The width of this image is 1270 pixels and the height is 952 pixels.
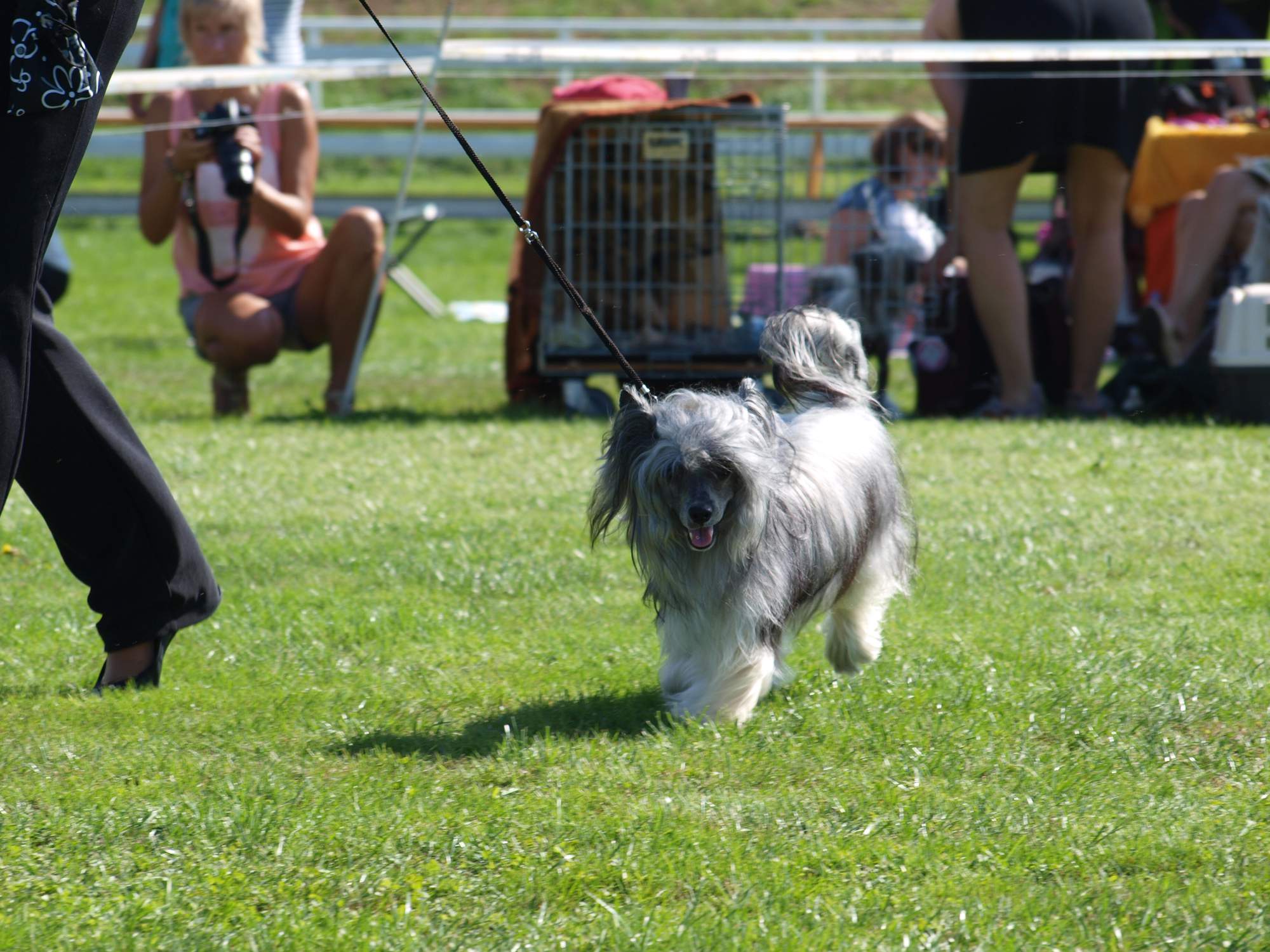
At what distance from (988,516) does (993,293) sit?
2098 mm

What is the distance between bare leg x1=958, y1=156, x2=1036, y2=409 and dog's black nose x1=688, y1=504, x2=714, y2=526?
424 cm

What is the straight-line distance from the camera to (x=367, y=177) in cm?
2281

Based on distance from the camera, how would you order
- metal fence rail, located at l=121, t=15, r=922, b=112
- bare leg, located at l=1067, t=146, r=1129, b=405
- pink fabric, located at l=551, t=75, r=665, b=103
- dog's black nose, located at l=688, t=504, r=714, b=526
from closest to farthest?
dog's black nose, located at l=688, t=504, r=714, b=526, bare leg, located at l=1067, t=146, r=1129, b=405, pink fabric, located at l=551, t=75, r=665, b=103, metal fence rail, located at l=121, t=15, r=922, b=112

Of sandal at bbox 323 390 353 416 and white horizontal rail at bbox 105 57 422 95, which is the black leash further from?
sandal at bbox 323 390 353 416

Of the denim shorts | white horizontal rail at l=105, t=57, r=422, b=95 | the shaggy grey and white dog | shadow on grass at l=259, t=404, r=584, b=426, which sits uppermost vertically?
white horizontal rail at l=105, t=57, r=422, b=95

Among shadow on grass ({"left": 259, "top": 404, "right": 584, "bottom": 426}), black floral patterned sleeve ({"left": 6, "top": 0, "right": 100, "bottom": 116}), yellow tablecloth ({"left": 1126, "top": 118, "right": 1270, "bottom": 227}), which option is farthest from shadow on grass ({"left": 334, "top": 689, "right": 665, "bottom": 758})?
yellow tablecloth ({"left": 1126, "top": 118, "right": 1270, "bottom": 227})

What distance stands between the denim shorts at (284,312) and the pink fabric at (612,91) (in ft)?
5.69

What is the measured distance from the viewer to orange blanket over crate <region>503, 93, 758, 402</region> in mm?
7613

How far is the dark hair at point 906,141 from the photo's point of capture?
847 cm

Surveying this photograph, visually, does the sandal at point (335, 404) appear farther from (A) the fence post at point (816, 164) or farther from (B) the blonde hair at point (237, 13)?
(A) the fence post at point (816, 164)

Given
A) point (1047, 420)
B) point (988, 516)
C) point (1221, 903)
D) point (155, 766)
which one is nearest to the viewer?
A: point (1221, 903)

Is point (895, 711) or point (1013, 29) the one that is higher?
point (1013, 29)

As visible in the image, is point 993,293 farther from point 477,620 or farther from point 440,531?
point 477,620

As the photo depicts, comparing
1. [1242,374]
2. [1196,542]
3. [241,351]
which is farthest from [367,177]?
[1196,542]
